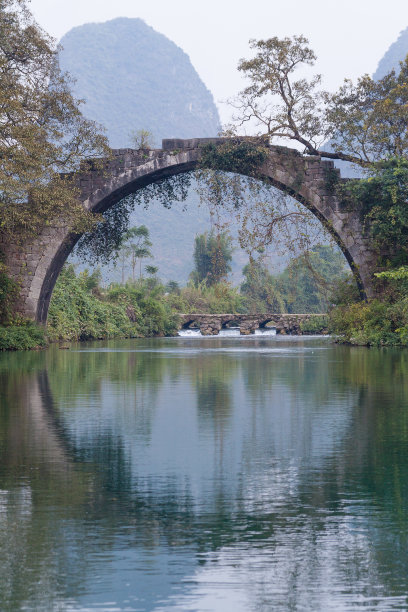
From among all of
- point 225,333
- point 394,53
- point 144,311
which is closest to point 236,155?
point 144,311

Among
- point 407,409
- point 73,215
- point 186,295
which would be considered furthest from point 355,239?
point 186,295

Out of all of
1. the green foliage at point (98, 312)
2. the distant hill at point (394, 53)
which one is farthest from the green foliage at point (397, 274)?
the distant hill at point (394, 53)

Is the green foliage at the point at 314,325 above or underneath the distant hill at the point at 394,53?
underneath

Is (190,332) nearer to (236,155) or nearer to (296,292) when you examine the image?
(236,155)

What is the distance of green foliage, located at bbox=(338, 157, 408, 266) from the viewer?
23.6 metres

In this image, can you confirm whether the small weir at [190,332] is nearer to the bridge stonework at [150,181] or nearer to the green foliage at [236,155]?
the bridge stonework at [150,181]

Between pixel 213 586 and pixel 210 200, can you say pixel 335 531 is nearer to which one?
pixel 213 586

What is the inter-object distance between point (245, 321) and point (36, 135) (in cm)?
3249

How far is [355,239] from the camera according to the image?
26.3 meters

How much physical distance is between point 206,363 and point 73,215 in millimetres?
8630

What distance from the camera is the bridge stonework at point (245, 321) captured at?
50.8 metres

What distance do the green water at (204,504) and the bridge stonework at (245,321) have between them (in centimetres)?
4083

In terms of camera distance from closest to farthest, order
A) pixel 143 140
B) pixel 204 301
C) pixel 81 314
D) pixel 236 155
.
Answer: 1. pixel 236 155
2. pixel 143 140
3. pixel 81 314
4. pixel 204 301

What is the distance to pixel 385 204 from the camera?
24.4 m
